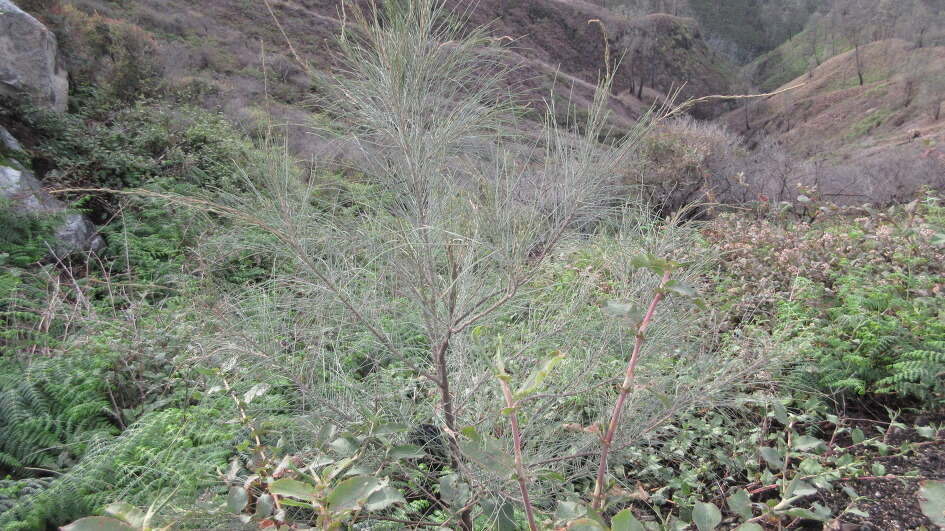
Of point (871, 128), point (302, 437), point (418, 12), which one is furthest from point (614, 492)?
point (871, 128)

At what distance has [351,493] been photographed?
2.46 feet

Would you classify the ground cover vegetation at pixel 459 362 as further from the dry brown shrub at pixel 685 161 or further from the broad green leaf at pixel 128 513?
the dry brown shrub at pixel 685 161

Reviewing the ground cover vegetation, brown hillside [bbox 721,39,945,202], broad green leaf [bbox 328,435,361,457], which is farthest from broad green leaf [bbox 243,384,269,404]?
brown hillside [bbox 721,39,945,202]

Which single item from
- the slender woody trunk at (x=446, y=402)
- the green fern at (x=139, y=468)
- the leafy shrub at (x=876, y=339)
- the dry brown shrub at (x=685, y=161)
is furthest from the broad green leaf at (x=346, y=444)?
the dry brown shrub at (x=685, y=161)

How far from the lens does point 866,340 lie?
226cm

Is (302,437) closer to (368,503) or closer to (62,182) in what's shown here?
(368,503)

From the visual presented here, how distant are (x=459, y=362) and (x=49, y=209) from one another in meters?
4.78

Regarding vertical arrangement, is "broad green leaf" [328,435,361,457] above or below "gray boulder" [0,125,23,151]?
above

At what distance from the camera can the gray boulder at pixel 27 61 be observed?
5809mm

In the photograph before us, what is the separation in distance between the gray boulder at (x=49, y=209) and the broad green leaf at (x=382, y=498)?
453 cm

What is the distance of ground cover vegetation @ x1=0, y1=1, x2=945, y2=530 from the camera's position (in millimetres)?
1121

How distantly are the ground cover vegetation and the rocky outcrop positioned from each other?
1283 millimetres

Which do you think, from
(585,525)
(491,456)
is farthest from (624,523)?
(491,456)

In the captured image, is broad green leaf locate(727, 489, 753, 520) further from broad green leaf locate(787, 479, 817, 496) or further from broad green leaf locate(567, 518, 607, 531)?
broad green leaf locate(567, 518, 607, 531)
